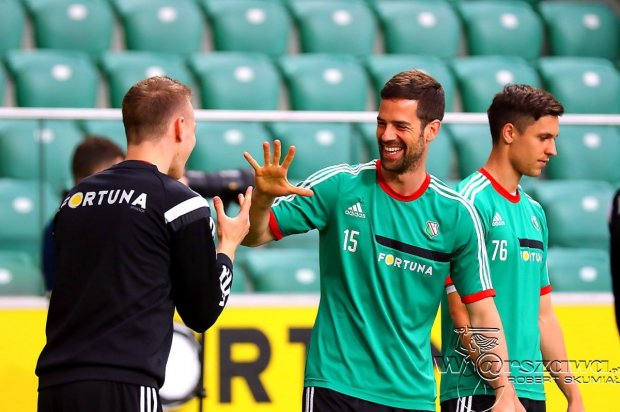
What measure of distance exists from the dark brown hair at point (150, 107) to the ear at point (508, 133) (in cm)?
184

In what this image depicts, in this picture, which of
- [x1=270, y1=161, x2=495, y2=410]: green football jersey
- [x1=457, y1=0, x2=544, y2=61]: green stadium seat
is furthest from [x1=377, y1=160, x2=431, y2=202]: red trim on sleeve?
[x1=457, y1=0, x2=544, y2=61]: green stadium seat

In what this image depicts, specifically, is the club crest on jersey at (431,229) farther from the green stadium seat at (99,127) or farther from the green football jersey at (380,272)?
the green stadium seat at (99,127)

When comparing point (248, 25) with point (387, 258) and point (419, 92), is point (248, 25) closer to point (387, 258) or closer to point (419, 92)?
point (419, 92)

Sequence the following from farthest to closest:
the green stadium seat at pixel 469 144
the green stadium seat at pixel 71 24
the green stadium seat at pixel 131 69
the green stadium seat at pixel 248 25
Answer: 1. the green stadium seat at pixel 248 25
2. the green stadium seat at pixel 71 24
3. the green stadium seat at pixel 131 69
4. the green stadium seat at pixel 469 144

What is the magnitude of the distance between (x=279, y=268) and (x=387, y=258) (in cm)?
243

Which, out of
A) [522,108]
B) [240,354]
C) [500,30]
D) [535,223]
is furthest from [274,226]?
[500,30]

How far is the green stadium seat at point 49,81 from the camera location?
7938 millimetres

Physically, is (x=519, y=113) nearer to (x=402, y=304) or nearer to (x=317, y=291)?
(x=402, y=304)

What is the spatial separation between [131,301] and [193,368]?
8.64ft

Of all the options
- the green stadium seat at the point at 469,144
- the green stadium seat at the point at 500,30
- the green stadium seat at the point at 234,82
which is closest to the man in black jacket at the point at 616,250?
the green stadium seat at the point at 469,144

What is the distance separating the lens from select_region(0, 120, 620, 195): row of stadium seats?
6.04 metres

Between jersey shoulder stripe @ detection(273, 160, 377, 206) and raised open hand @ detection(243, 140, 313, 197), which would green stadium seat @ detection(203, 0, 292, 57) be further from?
raised open hand @ detection(243, 140, 313, 197)

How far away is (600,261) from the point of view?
22.4ft

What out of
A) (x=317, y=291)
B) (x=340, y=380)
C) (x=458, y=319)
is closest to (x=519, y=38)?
(x=317, y=291)
